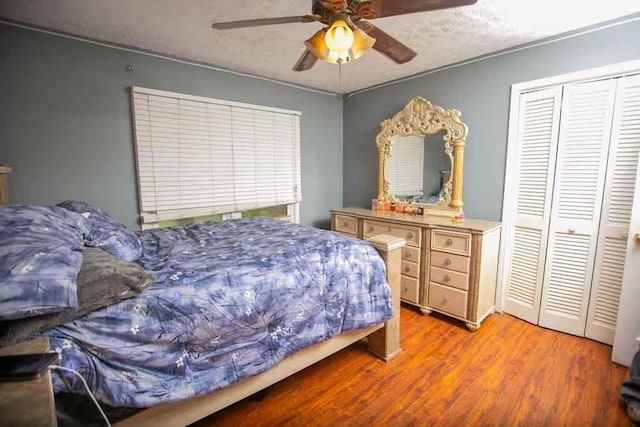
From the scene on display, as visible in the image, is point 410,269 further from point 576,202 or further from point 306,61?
point 306,61

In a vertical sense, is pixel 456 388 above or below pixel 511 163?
below

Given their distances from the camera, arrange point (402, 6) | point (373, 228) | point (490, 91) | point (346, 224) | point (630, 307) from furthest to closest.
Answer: point (346, 224) → point (373, 228) → point (490, 91) → point (630, 307) → point (402, 6)

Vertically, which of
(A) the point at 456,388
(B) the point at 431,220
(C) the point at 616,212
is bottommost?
(A) the point at 456,388

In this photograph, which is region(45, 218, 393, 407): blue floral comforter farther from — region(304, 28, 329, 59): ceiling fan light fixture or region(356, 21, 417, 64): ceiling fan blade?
region(356, 21, 417, 64): ceiling fan blade

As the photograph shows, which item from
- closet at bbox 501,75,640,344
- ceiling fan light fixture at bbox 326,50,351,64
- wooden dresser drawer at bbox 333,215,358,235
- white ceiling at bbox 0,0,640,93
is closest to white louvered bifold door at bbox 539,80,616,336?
closet at bbox 501,75,640,344

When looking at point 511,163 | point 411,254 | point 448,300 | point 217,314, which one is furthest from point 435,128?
point 217,314

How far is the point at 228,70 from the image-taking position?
3025 millimetres

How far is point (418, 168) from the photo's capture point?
10.4 ft

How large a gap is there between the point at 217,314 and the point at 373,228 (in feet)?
6.96

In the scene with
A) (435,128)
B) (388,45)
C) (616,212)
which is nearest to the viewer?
(388,45)

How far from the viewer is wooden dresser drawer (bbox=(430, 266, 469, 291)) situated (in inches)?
96.7

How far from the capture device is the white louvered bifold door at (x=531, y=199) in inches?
91.9

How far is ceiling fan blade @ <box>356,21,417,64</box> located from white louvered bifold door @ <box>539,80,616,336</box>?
142 centimetres

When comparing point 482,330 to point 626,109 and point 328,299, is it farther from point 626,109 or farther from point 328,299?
point 626,109
